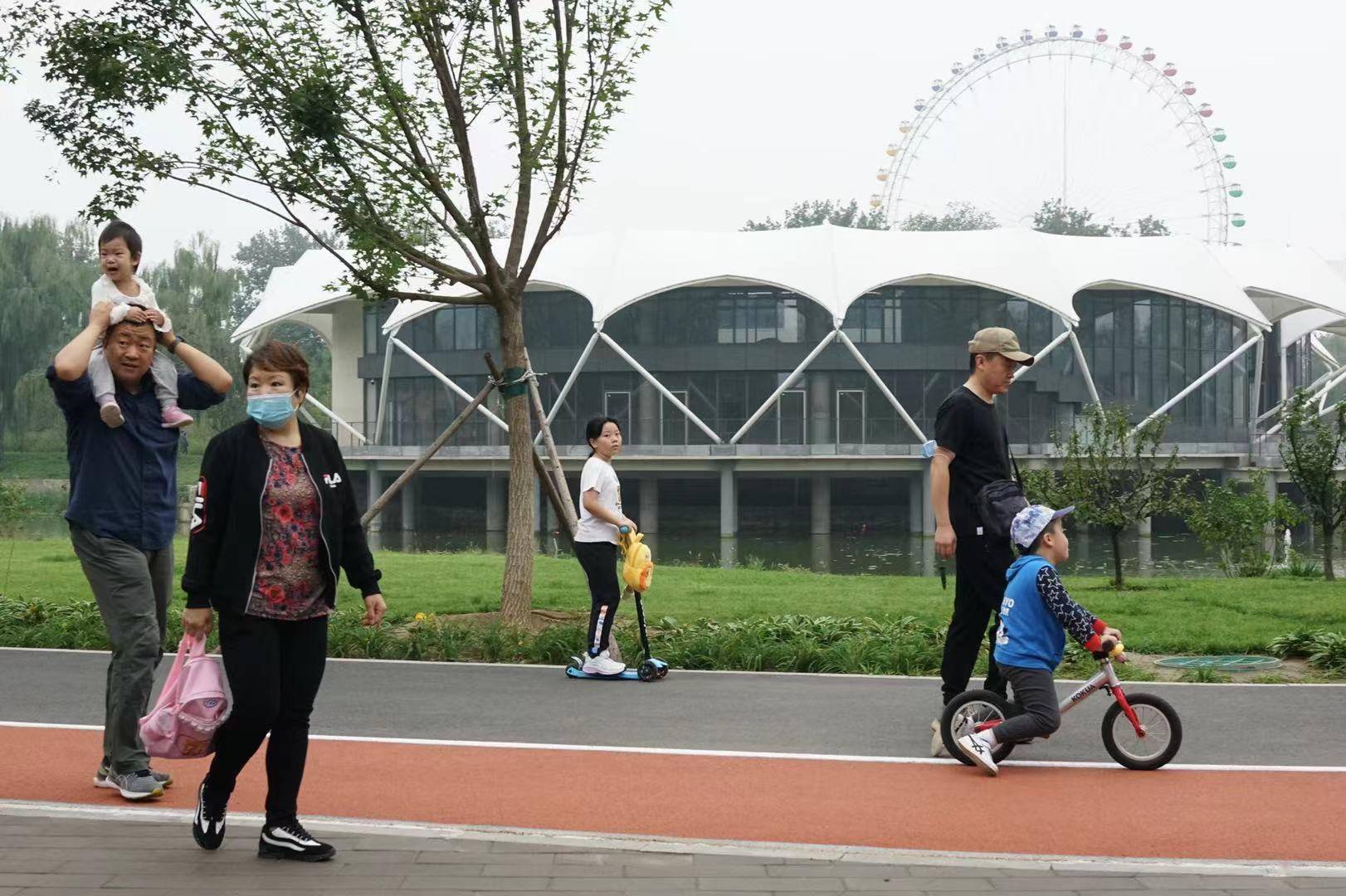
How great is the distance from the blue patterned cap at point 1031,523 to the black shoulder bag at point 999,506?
0.16m

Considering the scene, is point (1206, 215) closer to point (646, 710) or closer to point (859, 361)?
point (859, 361)

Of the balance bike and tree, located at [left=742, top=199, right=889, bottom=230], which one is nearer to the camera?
the balance bike

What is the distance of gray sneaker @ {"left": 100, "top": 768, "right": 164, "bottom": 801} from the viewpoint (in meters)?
5.62

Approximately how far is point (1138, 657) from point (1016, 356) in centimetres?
384

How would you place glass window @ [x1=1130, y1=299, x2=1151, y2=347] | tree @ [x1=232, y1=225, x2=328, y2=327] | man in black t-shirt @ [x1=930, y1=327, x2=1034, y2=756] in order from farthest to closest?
tree @ [x1=232, y1=225, x2=328, y2=327] → glass window @ [x1=1130, y1=299, x2=1151, y2=347] → man in black t-shirt @ [x1=930, y1=327, x2=1034, y2=756]

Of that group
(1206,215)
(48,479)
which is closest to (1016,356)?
(1206,215)

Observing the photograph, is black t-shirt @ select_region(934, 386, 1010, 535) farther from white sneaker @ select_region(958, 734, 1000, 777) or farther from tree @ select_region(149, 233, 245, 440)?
tree @ select_region(149, 233, 245, 440)

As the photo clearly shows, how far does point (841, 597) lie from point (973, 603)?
8.42 m

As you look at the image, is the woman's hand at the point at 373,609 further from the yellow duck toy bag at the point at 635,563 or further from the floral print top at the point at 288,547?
the yellow duck toy bag at the point at 635,563

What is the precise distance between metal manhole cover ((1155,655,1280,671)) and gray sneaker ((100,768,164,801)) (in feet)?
20.9

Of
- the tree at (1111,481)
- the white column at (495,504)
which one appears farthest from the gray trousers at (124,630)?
the white column at (495,504)

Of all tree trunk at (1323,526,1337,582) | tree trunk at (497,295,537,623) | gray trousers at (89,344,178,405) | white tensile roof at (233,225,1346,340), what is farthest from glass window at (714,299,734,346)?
gray trousers at (89,344,178,405)

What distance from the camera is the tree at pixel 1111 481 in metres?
19.2

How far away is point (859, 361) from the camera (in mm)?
48281
